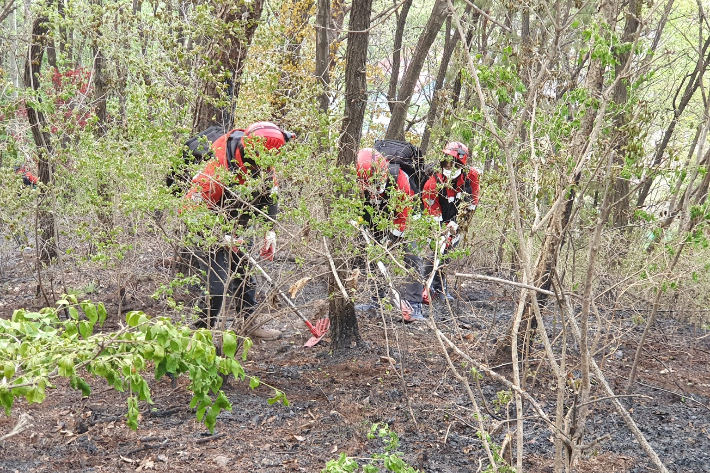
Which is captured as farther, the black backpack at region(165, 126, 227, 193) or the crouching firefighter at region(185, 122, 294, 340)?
the black backpack at region(165, 126, 227, 193)

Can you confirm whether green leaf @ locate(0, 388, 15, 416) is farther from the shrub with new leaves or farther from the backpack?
the backpack

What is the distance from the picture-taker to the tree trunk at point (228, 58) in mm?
5562

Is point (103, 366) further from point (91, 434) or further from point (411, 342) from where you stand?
point (411, 342)

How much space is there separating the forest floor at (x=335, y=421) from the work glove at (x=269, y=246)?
0.96 metres

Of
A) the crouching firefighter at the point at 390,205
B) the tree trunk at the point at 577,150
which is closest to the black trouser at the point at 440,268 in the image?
the crouching firefighter at the point at 390,205

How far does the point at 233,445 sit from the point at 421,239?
1749 millimetres

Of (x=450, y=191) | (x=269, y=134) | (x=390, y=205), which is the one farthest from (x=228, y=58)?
(x=450, y=191)

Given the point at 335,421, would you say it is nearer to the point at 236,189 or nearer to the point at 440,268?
the point at 440,268

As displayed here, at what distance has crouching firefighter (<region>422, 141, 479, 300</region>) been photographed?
504 centimetres

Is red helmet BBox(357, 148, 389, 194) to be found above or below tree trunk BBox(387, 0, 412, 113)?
below

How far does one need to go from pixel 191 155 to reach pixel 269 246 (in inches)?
34.5

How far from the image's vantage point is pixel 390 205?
4520mm

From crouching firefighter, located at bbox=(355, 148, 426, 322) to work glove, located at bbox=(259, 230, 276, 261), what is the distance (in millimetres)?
674

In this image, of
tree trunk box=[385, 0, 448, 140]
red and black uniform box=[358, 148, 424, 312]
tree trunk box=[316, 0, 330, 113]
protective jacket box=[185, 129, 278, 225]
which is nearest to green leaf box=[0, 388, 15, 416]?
red and black uniform box=[358, 148, 424, 312]
